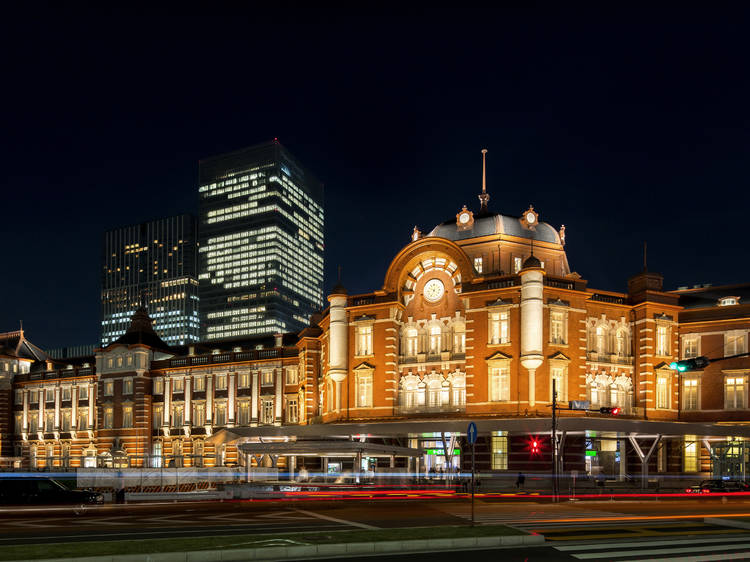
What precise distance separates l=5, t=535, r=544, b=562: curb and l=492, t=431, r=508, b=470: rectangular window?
112ft

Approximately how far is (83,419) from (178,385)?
13.2 m

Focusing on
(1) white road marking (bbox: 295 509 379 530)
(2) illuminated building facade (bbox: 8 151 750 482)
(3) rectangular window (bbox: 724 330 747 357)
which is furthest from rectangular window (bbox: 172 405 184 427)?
(1) white road marking (bbox: 295 509 379 530)

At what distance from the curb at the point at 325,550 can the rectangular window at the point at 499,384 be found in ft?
114

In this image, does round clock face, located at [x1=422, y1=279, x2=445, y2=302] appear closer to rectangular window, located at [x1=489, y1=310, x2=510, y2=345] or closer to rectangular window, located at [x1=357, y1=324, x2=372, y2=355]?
rectangular window, located at [x1=489, y1=310, x2=510, y2=345]

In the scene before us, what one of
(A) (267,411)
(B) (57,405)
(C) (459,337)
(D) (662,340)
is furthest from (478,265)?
(B) (57,405)

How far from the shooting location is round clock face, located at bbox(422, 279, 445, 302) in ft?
196

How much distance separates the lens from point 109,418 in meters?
85.1

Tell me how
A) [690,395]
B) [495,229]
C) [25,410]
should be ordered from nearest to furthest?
1. [690,395]
2. [495,229]
3. [25,410]

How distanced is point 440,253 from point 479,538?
4094 cm

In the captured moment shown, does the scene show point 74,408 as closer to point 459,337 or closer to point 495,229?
point 459,337

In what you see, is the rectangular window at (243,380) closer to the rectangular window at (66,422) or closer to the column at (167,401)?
the column at (167,401)

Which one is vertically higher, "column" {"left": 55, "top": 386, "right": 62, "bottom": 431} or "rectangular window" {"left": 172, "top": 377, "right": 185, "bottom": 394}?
"rectangular window" {"left": 172, "top": 377, "right": 185, "bottom": 394}

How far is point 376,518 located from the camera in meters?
27.2

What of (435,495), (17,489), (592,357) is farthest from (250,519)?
(592,357)
